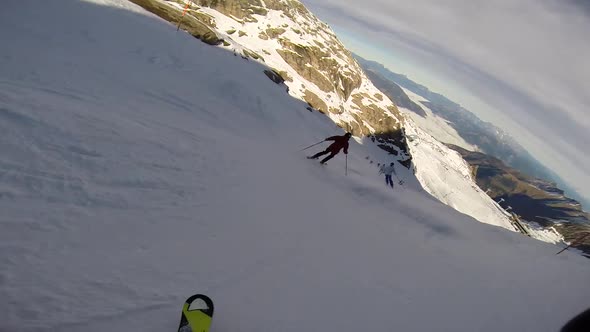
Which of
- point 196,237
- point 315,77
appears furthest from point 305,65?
point 196,237

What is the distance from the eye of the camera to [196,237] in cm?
532

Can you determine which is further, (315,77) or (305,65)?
(315,77)

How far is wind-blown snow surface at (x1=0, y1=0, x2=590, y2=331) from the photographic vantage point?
12.2 ft

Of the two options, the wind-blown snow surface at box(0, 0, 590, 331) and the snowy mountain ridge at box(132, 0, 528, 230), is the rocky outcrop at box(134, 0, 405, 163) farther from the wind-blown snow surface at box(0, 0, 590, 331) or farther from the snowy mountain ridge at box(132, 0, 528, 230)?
the wind-blown snow surface at box(0, 0, 590, 331)

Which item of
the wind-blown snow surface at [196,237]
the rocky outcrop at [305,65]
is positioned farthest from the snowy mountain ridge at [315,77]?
the wind-blown snow surface at [196,237]

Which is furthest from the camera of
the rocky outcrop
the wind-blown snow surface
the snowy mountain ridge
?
the snowy mountain ridge

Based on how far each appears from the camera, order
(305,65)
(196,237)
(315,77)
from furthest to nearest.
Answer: (315,77) → (305,65) → (196,237)

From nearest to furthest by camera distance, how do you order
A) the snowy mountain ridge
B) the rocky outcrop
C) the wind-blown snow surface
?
the wind-blown snow surface → the rocky outcrop → the snowy mountain ridge

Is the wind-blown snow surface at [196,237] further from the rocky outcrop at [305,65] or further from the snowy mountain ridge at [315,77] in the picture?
the rocky outcrop at [305,65]

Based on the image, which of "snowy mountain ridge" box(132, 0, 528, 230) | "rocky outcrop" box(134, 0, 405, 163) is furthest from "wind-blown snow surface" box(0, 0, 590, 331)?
"rocky outcrop" box(134, 0, 405, 163)

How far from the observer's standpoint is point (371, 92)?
6289 inches

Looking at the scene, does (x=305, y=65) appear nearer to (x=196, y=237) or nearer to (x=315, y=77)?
(x=315, y=77)

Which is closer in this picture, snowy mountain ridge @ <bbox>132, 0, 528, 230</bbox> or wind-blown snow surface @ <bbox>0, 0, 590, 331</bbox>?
wind-blown snow surface @ <bbox>0, 0, 590, 331</bbox>

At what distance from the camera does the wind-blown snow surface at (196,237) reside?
372 centimetres
